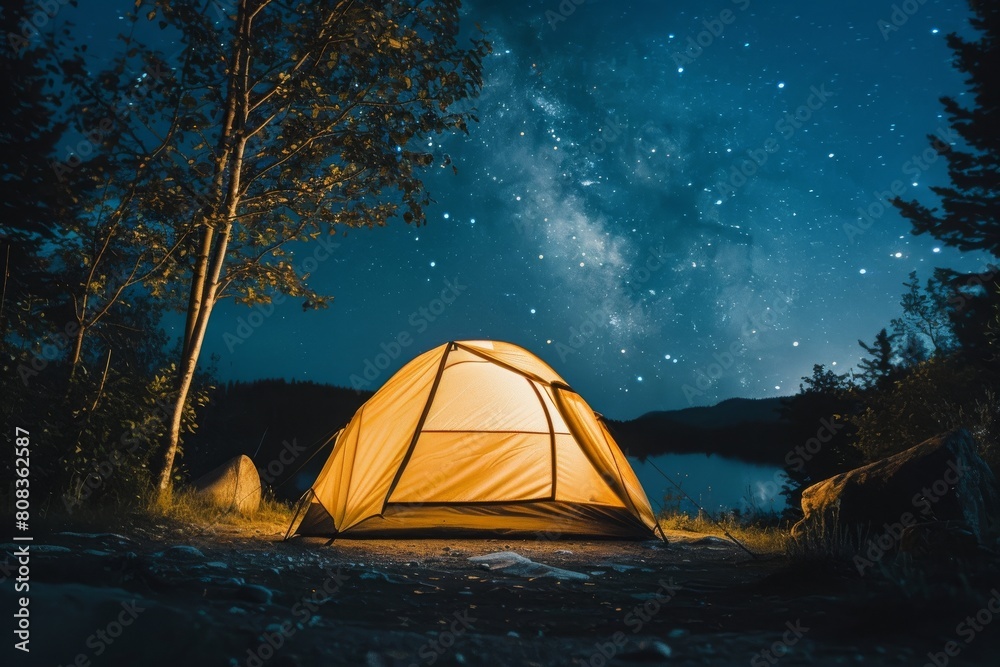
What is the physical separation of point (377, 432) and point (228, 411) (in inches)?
786

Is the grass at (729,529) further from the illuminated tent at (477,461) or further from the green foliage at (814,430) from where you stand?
the green foliage at (814,430)

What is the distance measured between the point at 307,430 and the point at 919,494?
32618mm

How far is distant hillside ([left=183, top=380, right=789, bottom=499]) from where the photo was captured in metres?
14.1

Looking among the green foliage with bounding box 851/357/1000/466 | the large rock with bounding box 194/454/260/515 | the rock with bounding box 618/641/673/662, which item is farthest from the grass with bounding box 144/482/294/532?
the green foliage with bounding box 851/357/1000/466

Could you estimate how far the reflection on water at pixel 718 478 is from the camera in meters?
18.6

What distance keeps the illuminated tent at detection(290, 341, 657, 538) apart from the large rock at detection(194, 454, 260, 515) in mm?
2233

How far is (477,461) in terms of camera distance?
8.62 metres

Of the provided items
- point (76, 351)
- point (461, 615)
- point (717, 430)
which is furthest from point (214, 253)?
point (717, 430)

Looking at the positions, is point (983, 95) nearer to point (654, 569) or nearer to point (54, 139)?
point (654, 569)

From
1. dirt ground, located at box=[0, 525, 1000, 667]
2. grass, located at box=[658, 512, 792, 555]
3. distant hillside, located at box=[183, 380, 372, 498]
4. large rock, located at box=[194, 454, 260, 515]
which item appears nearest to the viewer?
dirt ground, located at box=[0, 525, 1000, 667]

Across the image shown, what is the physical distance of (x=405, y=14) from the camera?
8477mm

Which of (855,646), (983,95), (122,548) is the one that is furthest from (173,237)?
(983,95)

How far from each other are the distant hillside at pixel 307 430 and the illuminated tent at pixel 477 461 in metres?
0.52

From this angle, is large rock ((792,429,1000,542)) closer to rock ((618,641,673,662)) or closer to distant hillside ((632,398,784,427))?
rock ((618,641,673,662))
